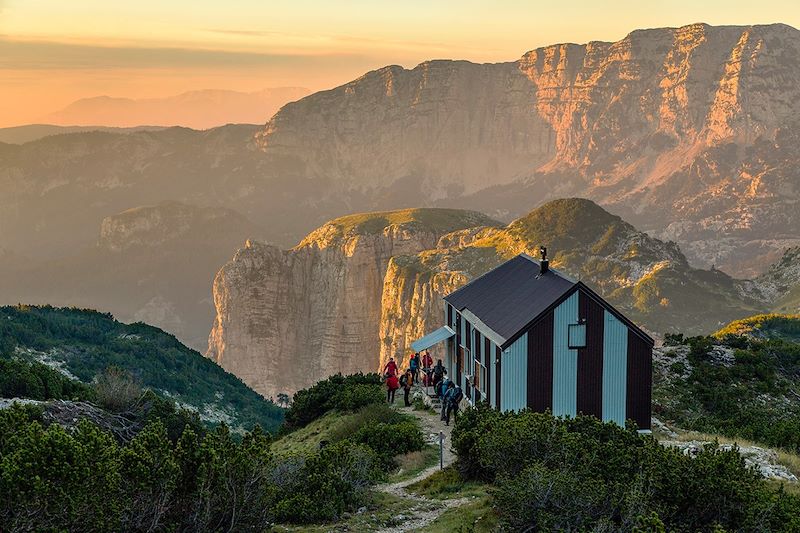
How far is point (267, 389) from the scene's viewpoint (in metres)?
162

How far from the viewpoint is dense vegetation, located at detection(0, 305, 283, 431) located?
58.2 metres

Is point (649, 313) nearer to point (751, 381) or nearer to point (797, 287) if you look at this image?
point (797, 287)

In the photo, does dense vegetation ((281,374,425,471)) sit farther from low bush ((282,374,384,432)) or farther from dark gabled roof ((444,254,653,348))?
dark gabled roof ((444,254,653,348))

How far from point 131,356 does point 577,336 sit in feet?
153

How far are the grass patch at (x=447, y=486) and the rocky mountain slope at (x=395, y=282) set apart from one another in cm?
9309

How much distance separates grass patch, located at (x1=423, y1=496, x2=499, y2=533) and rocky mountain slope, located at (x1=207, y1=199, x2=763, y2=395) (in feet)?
319

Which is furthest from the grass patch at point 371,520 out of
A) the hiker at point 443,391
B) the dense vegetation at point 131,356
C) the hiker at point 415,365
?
the dense vegetation at point 131,356

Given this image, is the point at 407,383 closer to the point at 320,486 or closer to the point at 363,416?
the point at 363,416

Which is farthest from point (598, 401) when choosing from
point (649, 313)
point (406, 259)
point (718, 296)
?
point (406, 259)

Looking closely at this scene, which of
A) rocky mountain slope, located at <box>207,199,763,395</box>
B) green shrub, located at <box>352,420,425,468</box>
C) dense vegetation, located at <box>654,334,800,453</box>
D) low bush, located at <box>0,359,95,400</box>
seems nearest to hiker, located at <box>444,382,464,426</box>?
green shrub, located at <box>352,420,425,468</box>

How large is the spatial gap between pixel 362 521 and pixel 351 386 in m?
21.9

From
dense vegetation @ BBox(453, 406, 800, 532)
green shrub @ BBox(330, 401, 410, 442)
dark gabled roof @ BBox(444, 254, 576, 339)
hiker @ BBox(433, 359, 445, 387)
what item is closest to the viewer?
dense vegetation @ BBox(453, 406, 800, 532)

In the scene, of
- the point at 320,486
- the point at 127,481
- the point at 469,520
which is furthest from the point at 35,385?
the point at 469,520

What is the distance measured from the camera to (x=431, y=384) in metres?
37.9
